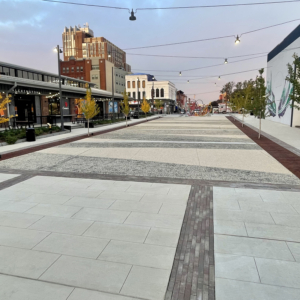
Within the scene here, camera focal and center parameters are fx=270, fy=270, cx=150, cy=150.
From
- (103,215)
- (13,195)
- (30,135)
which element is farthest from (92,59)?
(103,215)

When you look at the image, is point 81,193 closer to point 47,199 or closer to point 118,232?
point 47,199

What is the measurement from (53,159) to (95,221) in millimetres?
7507

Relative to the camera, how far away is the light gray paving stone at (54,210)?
19.0ft

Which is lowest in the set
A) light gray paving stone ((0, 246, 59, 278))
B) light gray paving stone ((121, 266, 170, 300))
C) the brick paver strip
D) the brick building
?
light gray paving stone ((0, 246, 59, 278))

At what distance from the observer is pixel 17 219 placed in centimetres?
557

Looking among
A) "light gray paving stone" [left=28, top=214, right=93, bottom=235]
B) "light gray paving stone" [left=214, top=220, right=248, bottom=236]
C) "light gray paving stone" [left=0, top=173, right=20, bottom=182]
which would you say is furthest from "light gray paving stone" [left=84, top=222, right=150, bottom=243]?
"light gray paving stone" [left=0, top=173, right=20, bottom=182]

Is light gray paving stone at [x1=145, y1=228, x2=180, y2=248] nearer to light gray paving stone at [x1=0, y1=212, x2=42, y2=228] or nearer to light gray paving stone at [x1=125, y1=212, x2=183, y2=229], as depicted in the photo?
light gray paving stone at [x1=125, y1=212, x2=183, y2=229]

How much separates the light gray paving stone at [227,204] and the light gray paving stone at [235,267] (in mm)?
2049

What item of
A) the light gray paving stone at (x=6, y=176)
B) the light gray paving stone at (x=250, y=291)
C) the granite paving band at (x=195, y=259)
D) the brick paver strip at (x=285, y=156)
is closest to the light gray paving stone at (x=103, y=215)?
the granite paving band at (x=195, y=259)

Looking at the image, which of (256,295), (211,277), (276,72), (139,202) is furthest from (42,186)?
(276,72)

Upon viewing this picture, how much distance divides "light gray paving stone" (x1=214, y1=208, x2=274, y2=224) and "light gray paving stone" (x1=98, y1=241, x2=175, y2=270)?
172 centimetres

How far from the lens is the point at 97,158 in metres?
12.3

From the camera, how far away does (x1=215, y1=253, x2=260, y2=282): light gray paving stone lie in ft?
11.9

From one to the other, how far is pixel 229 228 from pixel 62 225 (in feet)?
10.5
